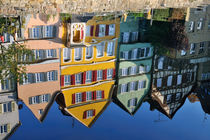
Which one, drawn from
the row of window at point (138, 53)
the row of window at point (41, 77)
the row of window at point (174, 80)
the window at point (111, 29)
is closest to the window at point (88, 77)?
the row of window at point (41, 77)

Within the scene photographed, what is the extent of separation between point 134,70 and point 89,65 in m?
2.75

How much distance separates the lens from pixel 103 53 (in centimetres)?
1708

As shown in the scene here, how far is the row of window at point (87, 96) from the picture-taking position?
14.4 metres

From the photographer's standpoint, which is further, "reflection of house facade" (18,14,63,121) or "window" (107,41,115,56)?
"window" (107,41,115,56)

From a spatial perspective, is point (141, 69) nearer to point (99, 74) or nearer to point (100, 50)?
point (100, 50)

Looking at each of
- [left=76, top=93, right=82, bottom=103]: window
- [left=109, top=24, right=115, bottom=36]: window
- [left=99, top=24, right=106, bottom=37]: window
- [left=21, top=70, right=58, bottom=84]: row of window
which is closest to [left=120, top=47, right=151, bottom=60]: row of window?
[left=109, top=24, right=115, bottom=36]: window

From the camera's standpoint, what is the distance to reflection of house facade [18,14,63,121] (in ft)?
43.4

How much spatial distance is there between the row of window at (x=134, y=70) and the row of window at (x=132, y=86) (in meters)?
0.59

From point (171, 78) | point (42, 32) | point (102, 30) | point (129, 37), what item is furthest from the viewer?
point (129, 37)

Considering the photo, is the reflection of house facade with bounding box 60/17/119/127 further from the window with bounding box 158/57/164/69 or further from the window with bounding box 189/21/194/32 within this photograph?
the window with bounding box 189/21/194/32

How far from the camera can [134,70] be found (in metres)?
17.0

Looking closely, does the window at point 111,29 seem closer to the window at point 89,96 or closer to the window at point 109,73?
the window at point 109,73

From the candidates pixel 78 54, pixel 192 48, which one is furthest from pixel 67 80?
pixel 192 48

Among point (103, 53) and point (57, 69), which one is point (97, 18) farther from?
point (57, 69)
